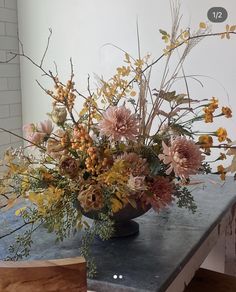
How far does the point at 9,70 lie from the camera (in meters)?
2.40

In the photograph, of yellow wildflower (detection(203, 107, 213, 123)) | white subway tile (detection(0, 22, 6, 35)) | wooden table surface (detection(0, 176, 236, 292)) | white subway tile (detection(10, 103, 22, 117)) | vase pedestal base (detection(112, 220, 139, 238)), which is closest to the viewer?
wooden table surface (detection(0, 176, 236, 292))

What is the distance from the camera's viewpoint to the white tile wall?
7.70 feet

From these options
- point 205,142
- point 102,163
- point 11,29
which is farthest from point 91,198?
point 11,29

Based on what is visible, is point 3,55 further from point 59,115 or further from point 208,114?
point 208,114

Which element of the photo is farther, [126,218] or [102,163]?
[126,218]

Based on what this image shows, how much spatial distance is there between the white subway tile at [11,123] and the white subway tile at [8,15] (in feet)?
1.73

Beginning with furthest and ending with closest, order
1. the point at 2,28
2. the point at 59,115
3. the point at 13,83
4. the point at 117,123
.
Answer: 1. the point at 13,83
2. the point at 2,28
3. the point at 59,115
4. the point at 117,123

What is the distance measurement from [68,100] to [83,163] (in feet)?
0.48

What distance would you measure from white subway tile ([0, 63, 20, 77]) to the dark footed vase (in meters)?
1.45

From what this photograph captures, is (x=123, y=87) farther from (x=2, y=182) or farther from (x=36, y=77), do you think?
(x=36, y=77)

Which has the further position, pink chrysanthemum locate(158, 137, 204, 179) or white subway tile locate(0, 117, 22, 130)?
white subway tile locate(0, 117, 22, 130)

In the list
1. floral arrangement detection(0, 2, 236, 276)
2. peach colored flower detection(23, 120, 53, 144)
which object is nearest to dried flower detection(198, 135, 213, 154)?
floral arrangement detection(0, 2, 236, 276)

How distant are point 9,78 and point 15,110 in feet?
0.60

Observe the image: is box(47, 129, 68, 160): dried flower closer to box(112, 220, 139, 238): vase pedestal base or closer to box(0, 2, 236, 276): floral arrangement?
box(0, 2, 236, 276): floral arrangement
